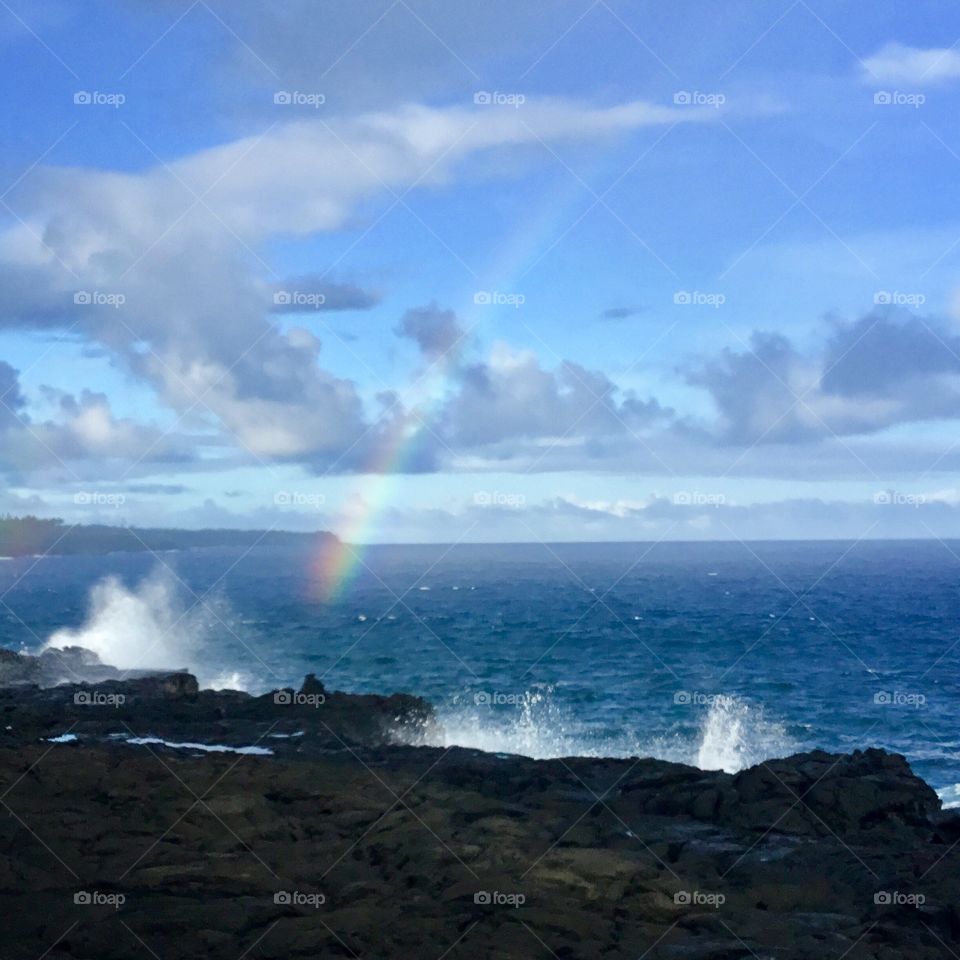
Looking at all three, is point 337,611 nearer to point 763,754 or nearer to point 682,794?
point 763,754

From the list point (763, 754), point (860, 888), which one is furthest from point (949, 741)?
point (860, 888)

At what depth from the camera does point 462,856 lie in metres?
16.2

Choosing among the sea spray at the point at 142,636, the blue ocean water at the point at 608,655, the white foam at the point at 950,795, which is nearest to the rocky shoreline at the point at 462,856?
the blue ocean water at the point at 608,655

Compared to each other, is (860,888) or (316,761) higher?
(316,761)

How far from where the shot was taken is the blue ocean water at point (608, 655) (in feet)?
145

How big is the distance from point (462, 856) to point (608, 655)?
52650mm

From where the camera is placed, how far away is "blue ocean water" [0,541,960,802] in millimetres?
44281

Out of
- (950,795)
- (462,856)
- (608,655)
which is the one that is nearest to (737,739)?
(950,795)

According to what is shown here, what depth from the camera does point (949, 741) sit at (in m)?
43.4

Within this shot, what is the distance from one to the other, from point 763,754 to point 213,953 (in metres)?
31.3

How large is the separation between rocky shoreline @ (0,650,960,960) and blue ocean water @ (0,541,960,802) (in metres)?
11.1

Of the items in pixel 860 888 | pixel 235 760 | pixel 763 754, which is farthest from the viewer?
pixel 763 754

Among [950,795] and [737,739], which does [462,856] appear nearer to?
[950,795]

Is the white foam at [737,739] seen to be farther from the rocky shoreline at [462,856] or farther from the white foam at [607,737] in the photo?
the rocky shoreline at [462,856]
